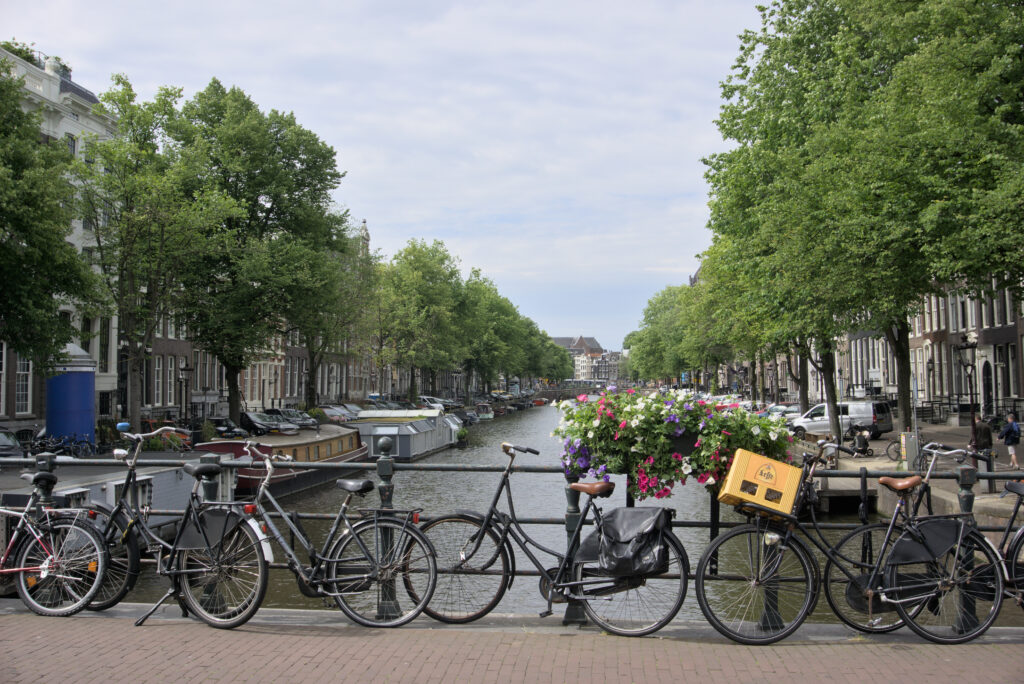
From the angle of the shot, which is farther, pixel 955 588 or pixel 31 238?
pixel 31 238

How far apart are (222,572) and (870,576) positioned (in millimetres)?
4519

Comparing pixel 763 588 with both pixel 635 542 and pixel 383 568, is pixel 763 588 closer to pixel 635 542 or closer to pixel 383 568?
pixel 635 542

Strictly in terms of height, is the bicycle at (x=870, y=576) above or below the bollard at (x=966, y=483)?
below

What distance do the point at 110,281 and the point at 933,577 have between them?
30532 millimetres

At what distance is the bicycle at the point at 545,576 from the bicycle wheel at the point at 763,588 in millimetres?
304

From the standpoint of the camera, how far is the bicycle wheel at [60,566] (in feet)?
21.3

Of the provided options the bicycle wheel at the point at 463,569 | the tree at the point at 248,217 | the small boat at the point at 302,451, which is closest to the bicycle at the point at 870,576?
the bicycle wheel at the point at 463,569

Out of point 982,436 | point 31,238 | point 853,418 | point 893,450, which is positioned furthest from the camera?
point 853,418

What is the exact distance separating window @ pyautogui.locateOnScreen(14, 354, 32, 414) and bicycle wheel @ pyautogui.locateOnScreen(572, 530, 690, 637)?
33450mm

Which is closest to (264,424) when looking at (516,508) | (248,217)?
(248,217)

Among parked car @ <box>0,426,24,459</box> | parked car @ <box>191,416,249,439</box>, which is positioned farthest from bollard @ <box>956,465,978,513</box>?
parked car @ <box>191,416,249,439</box>

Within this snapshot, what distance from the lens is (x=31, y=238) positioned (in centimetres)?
2272

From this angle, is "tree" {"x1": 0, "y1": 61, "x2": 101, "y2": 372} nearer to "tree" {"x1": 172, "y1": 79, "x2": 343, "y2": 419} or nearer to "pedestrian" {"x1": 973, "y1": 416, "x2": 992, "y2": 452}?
"tree" {"x1": 172, "y1": 79, "x2": 343, "y2": 419}

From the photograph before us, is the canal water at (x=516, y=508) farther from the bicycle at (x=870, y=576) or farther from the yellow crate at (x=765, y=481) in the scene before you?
the yellow crate at (x=765, y=481)
